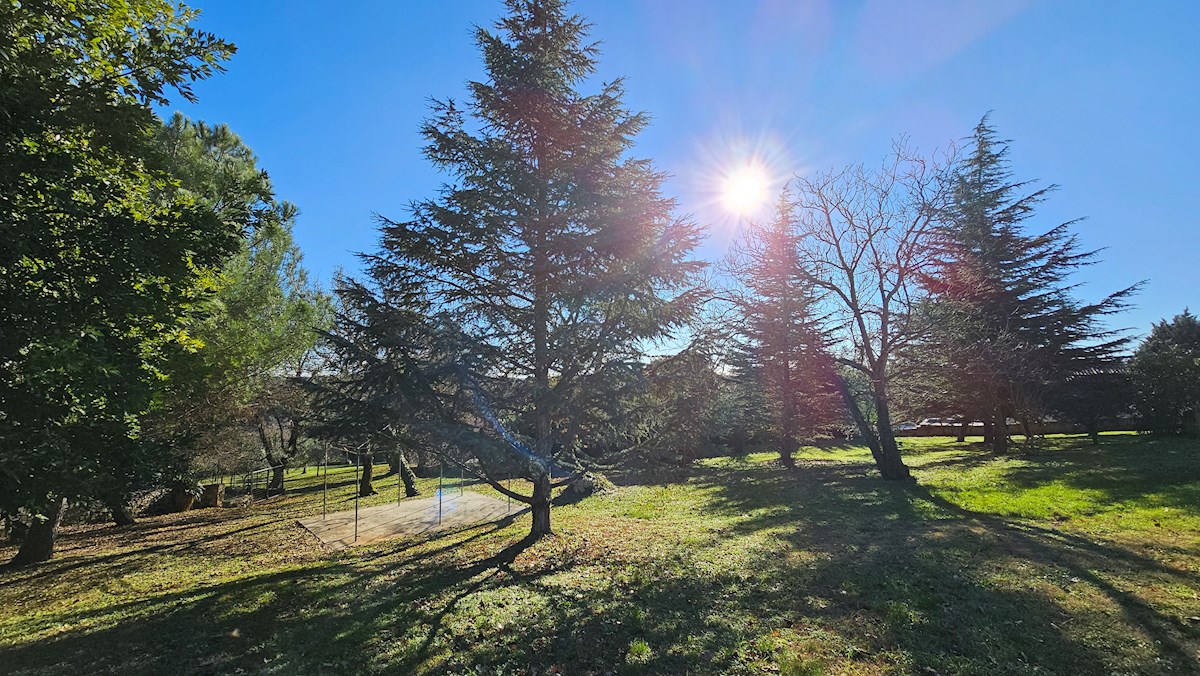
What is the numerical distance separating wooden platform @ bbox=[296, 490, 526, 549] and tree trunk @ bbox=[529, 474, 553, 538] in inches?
156

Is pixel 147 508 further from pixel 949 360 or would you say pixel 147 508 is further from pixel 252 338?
pixel 949 360

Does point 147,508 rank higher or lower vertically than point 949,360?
lower

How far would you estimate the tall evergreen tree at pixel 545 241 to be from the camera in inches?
351

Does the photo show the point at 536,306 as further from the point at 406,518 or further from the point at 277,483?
the point at 277,483

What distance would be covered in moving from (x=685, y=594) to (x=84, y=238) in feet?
27.9

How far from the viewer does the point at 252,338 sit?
1384cm

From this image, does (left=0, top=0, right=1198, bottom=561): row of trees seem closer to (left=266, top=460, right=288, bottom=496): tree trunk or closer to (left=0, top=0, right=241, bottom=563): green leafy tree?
(left=0, top=0, right=241, bottom=563): green leafy tree

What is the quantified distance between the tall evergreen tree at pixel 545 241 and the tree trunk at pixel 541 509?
1.0 inches

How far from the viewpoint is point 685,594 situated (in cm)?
652

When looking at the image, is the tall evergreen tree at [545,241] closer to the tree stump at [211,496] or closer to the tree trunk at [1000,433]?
the tree stump at [211,496]

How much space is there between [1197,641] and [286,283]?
22450 millimetres

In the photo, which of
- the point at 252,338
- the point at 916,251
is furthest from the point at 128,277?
the point at 916,251

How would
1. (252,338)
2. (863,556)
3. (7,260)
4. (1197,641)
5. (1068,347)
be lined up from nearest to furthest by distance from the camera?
(1197,641) → (7,260) → (863,556) → (252,338) → (1068,347)

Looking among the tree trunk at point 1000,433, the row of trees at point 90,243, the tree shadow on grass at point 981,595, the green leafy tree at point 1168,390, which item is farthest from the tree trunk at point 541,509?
the green leafy tree at point 1168,390
